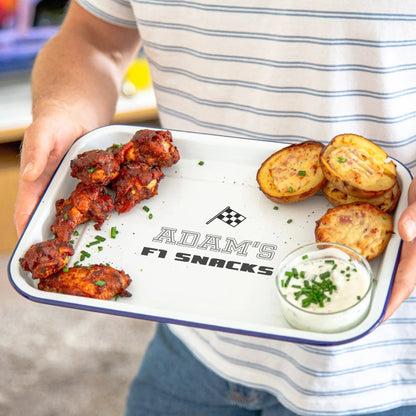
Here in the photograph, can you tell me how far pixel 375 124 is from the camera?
1.62m

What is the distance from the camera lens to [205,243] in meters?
1.52

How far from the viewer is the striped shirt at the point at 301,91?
1534 millimetres

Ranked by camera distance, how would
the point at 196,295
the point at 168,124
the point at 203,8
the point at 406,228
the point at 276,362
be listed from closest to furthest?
the point at 406,228 → the point at 196,295 → the point at 203,8 → the point at 276,362 → the point at 168,124

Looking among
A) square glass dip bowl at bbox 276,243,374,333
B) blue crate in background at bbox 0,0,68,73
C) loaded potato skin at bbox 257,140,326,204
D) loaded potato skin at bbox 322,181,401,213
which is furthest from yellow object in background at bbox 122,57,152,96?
square glass dip bowl at bbox 276,243,374,333

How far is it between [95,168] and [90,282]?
305mm

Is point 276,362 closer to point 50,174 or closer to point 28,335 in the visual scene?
point 50,174

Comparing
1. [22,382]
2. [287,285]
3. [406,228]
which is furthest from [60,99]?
[22,382]

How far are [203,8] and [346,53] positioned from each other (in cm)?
38

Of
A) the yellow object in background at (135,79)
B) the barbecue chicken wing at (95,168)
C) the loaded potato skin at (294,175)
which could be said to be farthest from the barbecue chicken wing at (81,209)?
the yellow object in background at (135,79)

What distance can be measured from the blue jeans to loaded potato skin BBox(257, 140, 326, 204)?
2.15ft

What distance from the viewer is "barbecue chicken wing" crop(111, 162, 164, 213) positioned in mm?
1601

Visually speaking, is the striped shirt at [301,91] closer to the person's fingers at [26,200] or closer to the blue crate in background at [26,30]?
the person's fingers at [26,200]

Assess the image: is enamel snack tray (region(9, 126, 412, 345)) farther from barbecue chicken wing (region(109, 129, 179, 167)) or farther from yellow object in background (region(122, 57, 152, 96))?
yellow object in background (region(122, 57, 152, 96))

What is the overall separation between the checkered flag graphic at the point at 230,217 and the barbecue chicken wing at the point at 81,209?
0.26 metres
